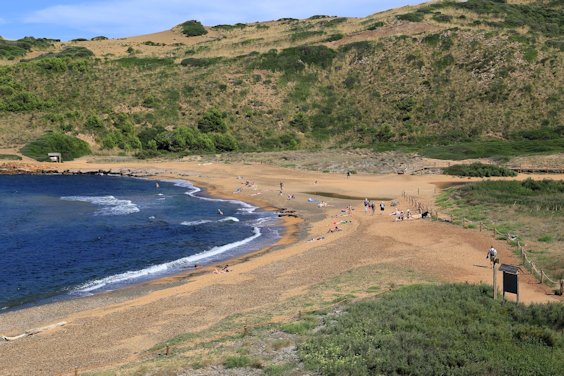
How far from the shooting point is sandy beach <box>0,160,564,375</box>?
20078 millimetres

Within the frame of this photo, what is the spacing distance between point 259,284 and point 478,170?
4445 cm

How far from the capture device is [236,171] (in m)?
75.1

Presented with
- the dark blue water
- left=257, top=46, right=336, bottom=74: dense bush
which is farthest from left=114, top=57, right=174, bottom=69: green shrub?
the dark blue water

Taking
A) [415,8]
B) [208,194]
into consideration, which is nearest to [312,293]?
[208,194]

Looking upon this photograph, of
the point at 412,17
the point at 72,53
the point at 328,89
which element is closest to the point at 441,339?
the point at 328,89

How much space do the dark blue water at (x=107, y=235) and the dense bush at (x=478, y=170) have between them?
85.6ft

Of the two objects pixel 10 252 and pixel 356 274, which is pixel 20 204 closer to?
pixel 10 252

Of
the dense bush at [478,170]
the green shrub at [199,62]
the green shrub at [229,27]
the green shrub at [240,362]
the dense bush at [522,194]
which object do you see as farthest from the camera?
the green shrub at [229,27]

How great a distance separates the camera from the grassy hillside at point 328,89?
90.2 metres

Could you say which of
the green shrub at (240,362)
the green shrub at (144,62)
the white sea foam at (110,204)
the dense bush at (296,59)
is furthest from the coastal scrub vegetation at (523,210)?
the green shrub at (144,62)

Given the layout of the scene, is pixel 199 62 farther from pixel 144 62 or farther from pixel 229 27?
pixel 229 27

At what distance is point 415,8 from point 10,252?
118443 millimetres

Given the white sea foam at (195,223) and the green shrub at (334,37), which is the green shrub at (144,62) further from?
the white sea foam at (195,223)

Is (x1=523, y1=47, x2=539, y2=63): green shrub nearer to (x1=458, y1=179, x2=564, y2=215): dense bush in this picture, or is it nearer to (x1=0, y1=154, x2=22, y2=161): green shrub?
(x1=458, y1=179, x2=564, y2=215): dense bush
